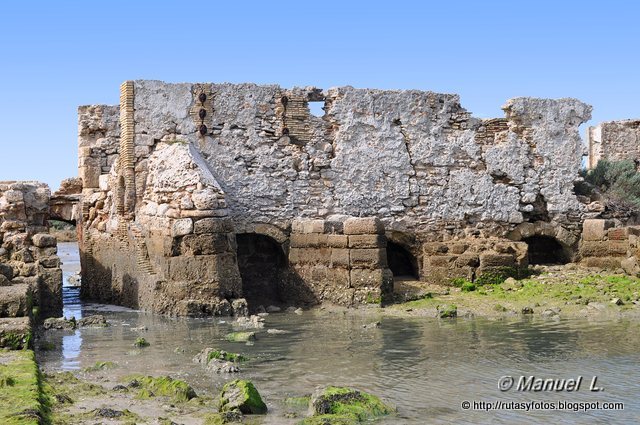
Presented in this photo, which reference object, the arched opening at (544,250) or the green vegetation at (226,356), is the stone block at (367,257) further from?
the green vegetation at (226,356)

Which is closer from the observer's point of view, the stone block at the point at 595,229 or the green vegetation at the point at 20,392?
the green vegetation at the point at 20,392

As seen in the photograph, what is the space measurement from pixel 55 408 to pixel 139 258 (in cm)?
803

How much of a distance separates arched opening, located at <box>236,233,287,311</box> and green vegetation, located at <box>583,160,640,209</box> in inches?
276

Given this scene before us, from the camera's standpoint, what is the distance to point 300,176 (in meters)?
16.8

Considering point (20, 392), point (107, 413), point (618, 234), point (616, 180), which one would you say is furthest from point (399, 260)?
point (20, 392)

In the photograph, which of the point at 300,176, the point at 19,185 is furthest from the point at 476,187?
the point at 19,185

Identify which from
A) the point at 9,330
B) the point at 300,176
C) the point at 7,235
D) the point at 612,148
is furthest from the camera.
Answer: the point at 612,148

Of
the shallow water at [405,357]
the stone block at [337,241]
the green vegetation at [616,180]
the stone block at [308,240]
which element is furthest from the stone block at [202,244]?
the green vegetation at [616,180]

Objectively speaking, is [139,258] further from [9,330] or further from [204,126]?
[9,330]

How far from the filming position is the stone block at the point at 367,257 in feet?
50.0

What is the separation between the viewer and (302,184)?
16781 mm

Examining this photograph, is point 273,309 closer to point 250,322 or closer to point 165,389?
point 250,322

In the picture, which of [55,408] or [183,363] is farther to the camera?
[183,363]

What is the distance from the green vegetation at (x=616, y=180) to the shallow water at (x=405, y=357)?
6.63m
